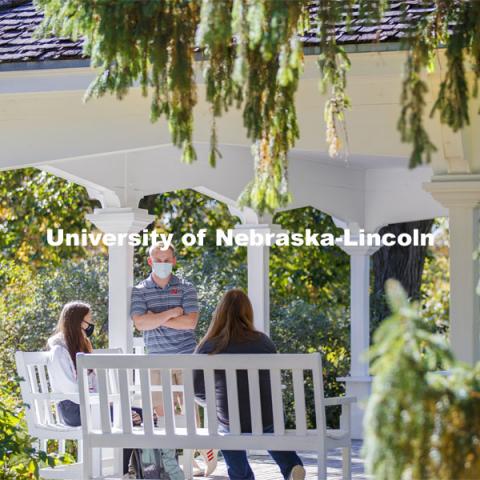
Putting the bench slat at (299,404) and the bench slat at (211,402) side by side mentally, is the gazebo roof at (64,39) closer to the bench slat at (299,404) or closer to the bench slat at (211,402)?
the bench slat at (299,404)

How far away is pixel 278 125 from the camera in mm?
5418

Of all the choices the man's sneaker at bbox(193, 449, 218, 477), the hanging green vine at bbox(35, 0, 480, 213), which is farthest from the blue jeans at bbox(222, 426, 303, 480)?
the hanging green vine at bbox(35, 0, 480, 213)

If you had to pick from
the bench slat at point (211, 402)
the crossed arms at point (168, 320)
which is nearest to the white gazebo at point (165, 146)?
the crossed arms at point (168, 320)

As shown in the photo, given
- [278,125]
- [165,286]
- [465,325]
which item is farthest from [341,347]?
[278,125]

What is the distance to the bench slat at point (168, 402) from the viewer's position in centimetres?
658

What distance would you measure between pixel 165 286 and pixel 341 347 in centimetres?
640

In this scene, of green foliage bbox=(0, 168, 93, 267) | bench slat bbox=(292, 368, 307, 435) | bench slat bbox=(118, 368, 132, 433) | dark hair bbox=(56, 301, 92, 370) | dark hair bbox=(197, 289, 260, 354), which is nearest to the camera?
bench slat bbox=(292, 368, 307, 435)

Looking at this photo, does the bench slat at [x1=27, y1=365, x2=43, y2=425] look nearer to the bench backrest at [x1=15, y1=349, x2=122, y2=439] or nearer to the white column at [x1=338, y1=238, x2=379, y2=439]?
the bench backrest at [x1=15, y1=349, x2=122, y2=439]

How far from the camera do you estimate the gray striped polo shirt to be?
28.4 ft

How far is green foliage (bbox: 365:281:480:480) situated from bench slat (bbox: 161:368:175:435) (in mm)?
2858

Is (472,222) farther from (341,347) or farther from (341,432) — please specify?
(341,347)

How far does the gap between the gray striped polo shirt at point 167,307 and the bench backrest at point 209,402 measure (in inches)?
74.6

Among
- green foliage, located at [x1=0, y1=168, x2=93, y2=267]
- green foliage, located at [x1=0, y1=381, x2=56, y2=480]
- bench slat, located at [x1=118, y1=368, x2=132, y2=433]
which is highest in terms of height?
green foliage, located at [x1=0, y1=168, x2=93, y2=267]

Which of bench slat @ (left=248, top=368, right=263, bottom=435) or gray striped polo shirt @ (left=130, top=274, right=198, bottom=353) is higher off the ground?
gray striped polo shirt @ (left=130, top=274, right=198, bottom=353)
